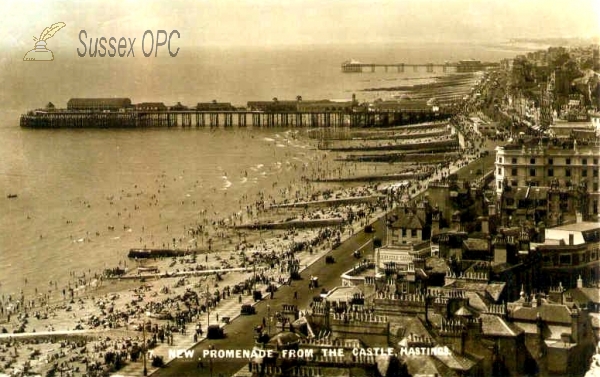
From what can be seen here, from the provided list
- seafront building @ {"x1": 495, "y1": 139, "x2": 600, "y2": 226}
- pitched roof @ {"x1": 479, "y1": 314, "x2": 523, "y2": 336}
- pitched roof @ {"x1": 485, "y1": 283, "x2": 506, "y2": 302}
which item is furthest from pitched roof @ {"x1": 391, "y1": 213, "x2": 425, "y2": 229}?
pitched roof @ {"x1": 479, "y1": 314, "x2": 523, "y2": 336}

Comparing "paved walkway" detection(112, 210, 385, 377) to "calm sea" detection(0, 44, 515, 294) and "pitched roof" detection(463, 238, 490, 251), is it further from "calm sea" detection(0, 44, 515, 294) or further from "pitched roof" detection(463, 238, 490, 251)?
"calm sea" detection(0, 44, 515, 294)

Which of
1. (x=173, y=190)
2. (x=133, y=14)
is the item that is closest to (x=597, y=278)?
(x=173, y=190)

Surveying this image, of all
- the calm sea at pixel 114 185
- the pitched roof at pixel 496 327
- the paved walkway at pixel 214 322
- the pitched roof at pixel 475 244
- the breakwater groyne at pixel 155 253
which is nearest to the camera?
the pitched roof at pixel 496 327

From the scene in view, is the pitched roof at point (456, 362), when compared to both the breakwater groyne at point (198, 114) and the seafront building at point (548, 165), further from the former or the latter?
the breakwater groyne at point (198, 114)

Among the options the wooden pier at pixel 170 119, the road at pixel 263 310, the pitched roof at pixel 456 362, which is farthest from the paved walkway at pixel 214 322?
the wooden pier at pixel 170 119

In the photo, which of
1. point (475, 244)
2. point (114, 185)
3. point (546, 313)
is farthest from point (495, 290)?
point (114, 185)

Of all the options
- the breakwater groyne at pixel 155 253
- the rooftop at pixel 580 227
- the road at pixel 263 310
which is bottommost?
the breakwater groyne at pixel 155 253
